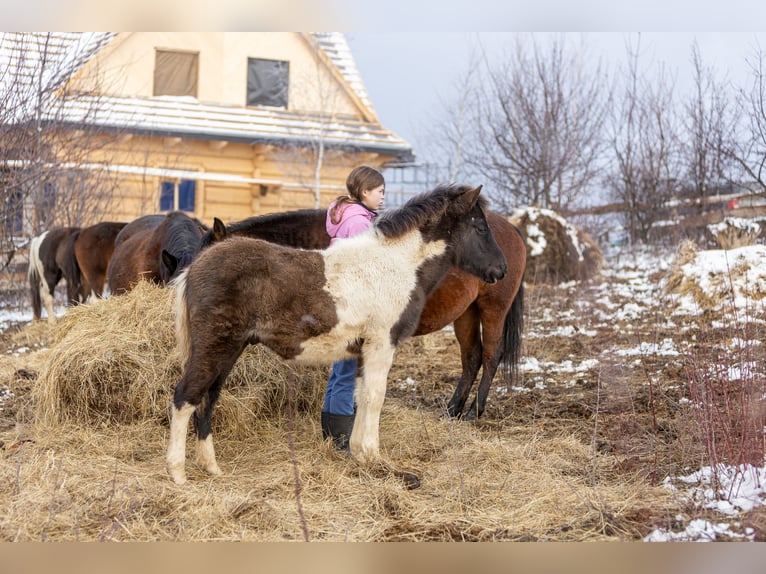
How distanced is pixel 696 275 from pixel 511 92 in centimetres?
807

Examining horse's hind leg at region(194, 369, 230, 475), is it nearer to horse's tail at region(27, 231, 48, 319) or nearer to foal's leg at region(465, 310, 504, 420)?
foal's leg at region(465, 310, 504, 420)

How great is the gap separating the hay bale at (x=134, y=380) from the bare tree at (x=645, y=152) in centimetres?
1235

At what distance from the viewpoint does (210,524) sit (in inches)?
141

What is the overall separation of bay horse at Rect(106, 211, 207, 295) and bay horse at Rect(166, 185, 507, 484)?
5.31ft

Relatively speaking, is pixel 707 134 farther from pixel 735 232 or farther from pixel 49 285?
pixel 49 285

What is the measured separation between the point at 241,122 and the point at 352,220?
40.8ft

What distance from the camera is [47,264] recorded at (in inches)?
431

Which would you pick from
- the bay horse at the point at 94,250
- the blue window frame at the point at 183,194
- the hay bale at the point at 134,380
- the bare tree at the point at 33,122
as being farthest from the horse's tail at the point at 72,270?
the blue window frame at the point at 183,194

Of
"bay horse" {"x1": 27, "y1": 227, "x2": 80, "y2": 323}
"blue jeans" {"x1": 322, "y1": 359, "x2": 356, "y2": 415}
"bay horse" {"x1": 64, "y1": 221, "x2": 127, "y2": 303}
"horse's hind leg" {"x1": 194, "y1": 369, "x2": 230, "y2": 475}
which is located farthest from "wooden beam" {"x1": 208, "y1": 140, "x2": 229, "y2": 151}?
"horse's hind leg" {"x1": 194, "y1": 369, "x2": 230, "y2": 475}

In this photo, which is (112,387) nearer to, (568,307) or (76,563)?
(76,563)

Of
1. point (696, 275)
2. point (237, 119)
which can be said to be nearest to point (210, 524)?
point (696, 275)

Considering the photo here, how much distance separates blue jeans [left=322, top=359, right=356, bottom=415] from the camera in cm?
506

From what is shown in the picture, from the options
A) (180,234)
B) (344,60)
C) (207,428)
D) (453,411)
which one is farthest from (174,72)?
(207,428)

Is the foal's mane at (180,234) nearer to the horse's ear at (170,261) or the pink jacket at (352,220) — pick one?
the horse's ear at (170,261)
